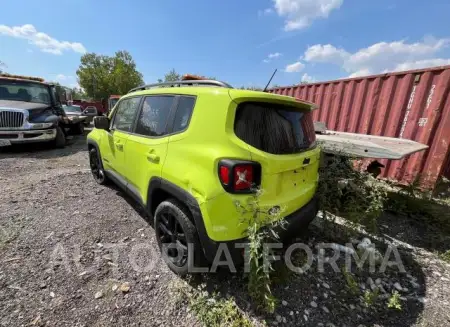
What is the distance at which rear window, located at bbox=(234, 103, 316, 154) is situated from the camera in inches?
71.6

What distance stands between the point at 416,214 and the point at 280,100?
330 centimetres

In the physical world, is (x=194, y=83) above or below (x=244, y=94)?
above

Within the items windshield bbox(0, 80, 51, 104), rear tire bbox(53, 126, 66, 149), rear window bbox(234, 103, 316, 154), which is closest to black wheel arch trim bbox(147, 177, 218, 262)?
rear window bbox(234, 103, 316, 154)

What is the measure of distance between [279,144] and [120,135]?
229 cm

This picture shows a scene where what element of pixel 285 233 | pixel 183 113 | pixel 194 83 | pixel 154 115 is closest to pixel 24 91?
pixel 154 115

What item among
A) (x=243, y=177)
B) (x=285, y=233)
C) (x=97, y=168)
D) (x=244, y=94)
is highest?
(x=244, y=94)

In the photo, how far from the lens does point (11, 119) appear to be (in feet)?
21.5

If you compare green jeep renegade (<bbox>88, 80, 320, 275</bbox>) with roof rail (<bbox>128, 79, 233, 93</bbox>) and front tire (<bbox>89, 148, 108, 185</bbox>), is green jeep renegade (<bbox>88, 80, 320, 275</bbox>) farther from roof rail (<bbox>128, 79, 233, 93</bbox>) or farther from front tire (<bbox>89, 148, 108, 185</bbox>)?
front tire (<bbox>89, 148, 108, 185</bbox>)

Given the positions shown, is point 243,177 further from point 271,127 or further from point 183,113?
point 183,113

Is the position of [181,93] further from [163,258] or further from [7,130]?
[7,130]

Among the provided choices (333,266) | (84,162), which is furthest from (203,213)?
(84,162)

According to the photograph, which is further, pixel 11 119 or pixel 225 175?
pixel 11 119

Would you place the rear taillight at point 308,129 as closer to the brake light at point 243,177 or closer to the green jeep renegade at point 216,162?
the green jeep renegade at point 216,162

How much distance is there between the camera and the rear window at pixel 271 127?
182 centimetres
